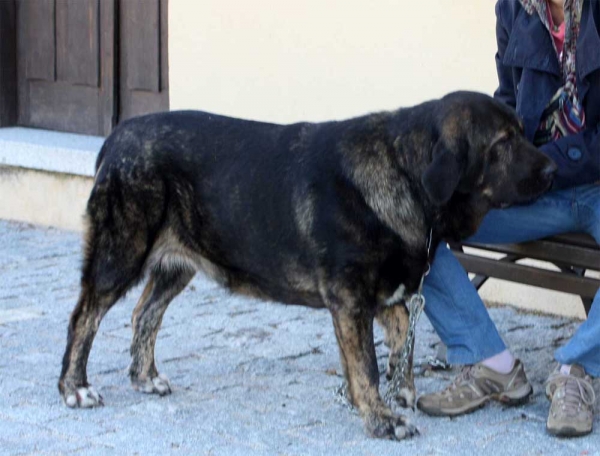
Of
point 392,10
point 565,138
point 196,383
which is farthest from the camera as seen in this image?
point 392,10

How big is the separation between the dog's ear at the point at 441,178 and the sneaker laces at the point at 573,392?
90 centimetres

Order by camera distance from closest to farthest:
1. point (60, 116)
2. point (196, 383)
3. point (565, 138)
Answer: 1. point (565, 138)
2. point (196, 383)
3. point (60, 116)

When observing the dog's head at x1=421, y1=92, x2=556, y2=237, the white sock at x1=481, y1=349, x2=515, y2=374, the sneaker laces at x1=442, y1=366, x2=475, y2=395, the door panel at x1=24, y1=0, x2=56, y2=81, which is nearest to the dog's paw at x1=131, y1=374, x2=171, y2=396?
the sneaker laces at x1=442, y1=366, x2=475, y2=395

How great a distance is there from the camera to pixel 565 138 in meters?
4.64

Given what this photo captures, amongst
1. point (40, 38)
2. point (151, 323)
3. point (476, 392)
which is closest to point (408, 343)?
point (476, 392)

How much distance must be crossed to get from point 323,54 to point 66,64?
279 centimetres

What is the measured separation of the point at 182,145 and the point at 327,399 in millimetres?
1185

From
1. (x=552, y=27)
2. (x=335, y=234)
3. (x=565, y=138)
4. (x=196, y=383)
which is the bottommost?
(x=196, y=383)

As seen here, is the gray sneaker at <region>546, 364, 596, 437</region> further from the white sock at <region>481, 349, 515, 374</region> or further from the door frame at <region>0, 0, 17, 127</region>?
the door frame at <region>0, 0, 17, 127</region>

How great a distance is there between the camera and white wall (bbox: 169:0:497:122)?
638 cm

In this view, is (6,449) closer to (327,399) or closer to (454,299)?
(327,399)

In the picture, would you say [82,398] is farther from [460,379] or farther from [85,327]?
[460,379]

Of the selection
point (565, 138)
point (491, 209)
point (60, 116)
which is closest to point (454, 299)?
point (491, 209)

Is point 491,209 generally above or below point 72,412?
above
